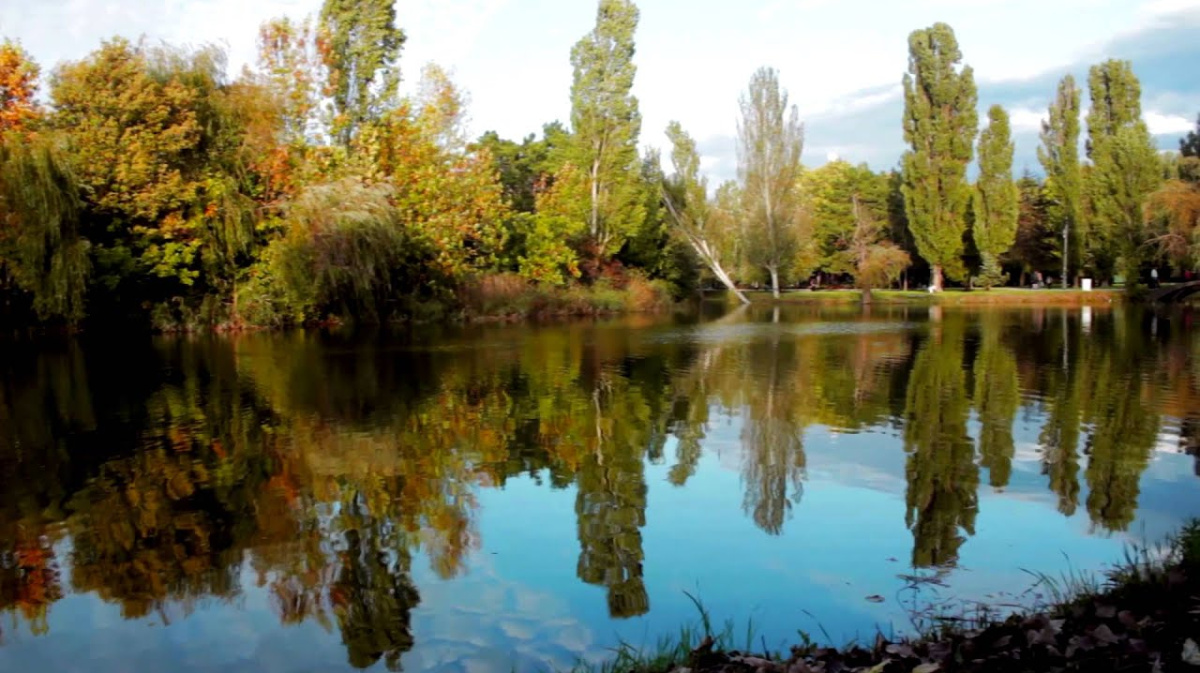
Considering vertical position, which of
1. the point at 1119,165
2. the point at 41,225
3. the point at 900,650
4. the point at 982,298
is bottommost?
the point at 900,650

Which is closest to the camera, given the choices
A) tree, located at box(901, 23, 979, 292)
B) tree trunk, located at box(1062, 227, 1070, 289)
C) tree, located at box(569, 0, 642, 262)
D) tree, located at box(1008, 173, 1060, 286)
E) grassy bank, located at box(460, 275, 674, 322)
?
grassy bank, located at box(460, 275, 674, 322)

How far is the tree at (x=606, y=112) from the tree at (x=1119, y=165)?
1053 inches

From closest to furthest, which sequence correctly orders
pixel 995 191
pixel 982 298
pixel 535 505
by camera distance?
pixel 535 505 → pixel 982 298 → pixel 995 191

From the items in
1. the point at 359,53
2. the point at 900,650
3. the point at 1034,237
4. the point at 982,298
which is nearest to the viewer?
the point at 900,650

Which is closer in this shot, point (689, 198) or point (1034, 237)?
point (689, 198)

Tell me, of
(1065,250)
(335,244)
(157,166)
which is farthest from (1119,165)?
(157,166)

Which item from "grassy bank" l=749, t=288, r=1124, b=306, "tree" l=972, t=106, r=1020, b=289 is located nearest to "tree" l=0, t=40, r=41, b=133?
"grassy bank" l=749, t=288, r=1124, b=306

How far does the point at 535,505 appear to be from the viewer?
27.2ft

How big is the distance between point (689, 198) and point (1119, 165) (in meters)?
24.0

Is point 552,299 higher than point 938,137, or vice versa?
point 938,137

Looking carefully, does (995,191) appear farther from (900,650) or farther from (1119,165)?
(900,650)

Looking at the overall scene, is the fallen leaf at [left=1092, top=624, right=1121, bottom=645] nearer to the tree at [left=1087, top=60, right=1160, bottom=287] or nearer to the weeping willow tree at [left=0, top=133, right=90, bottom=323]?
the weeping willow tree at [left=0, top=133, right=90, bottom=323]

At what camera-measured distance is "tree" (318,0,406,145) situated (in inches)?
1577

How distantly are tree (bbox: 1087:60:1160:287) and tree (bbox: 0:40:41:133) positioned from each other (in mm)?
49678
